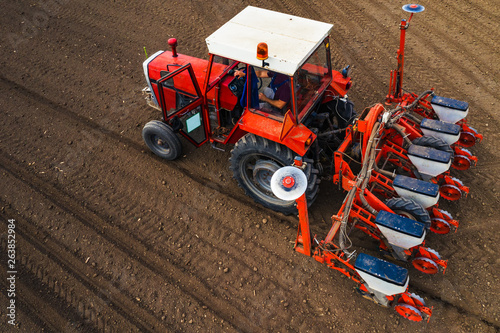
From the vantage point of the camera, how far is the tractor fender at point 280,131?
4160 millimetres

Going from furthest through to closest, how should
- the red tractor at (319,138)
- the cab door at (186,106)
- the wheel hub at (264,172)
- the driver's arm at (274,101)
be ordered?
the cab door at (186,106) → the wheel hub at (264,172) → the driver's arm at (274,101) → the red tractor at (319,138)

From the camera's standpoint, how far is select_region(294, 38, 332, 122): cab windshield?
4328 mm

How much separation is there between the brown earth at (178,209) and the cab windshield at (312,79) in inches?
53.8

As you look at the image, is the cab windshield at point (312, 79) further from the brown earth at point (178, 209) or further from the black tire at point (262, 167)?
the brown earth at point (178, 209)

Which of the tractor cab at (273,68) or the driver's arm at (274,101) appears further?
the driver's arm at (274,101)

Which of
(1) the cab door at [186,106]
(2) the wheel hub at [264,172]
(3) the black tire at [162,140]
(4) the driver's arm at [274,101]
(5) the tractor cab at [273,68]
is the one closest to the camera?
(5) the tractor cab at [273,68]

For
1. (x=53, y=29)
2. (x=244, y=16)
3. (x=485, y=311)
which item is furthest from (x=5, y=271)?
(x=53, y=29)

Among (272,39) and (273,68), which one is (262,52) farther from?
(272,39)

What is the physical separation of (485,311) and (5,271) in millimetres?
5659

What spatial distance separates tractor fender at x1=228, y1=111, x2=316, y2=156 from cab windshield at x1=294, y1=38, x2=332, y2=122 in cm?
20

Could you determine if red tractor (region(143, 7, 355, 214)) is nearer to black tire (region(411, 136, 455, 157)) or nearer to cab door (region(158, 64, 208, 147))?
cab door (region(158, 64, 208, 147))

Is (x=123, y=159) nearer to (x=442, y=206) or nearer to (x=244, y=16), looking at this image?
(x=244, y=16)

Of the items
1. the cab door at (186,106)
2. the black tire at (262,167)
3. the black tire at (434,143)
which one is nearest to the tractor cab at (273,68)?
the black tire at (262,167)

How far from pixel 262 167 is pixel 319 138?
944 mm
